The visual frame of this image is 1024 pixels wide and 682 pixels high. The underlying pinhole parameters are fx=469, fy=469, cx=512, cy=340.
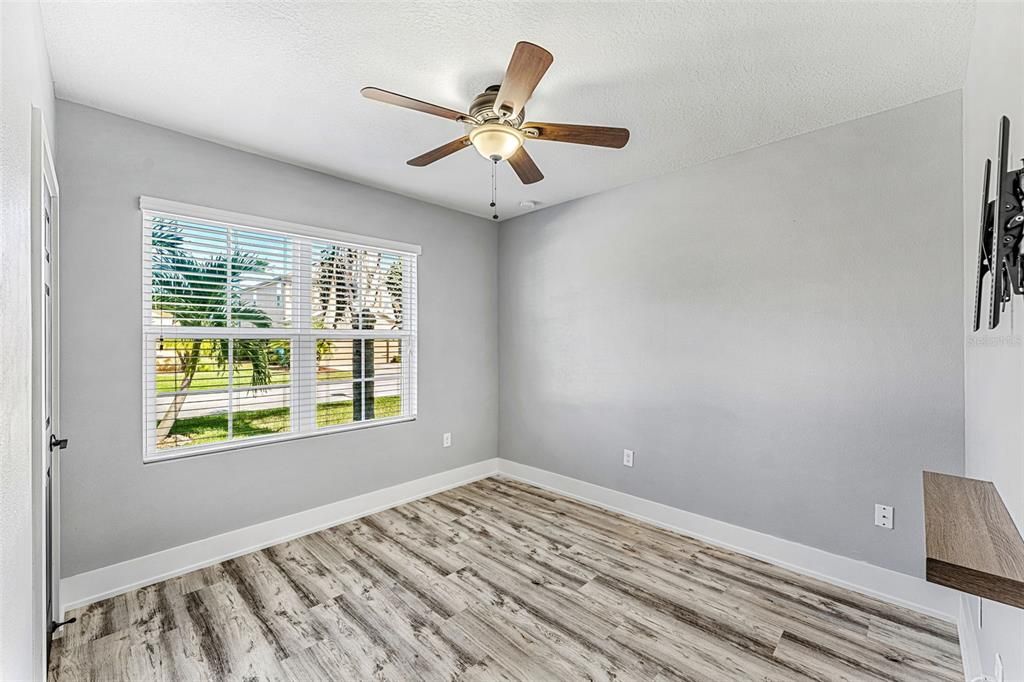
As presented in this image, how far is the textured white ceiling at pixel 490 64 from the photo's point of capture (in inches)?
68.2

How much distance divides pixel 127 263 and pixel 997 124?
371cm

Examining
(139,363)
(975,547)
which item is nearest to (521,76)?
(975,547)

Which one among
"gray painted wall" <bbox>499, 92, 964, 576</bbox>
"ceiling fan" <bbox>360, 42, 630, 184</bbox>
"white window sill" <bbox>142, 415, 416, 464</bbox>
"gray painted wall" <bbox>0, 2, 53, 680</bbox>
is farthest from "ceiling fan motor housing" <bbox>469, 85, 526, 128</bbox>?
"white window sill" <bbox>142, 415, 416, 464</bbox>

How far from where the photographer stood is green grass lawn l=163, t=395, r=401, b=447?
2.78 meters

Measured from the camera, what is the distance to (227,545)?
2.85m

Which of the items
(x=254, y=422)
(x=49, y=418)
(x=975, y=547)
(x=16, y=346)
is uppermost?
(x=16, y=346)

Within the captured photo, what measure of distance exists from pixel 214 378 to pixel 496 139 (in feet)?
7.29

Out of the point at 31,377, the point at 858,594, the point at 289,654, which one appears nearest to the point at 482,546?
the point at 289,654

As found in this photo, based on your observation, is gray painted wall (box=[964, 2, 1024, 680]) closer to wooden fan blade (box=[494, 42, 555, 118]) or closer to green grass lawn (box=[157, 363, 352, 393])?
wooden fan blade (box=[494, 42, 555, 118])

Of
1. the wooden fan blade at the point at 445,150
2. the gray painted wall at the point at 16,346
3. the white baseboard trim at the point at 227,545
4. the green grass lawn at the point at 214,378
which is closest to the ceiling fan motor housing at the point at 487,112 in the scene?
the wooden fan blade at the point at 445,150

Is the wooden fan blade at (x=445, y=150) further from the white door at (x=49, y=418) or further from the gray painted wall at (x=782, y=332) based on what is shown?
the gray painted wall at (x=782, y=332)

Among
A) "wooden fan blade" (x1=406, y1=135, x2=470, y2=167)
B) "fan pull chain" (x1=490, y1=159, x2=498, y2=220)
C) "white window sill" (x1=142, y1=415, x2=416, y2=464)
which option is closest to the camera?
"wooden fan blade" (x1=406, y1=135, x2=470, y2=167)

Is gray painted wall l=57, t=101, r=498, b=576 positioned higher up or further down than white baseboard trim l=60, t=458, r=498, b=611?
higher up

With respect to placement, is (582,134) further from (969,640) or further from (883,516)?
(969,640)
